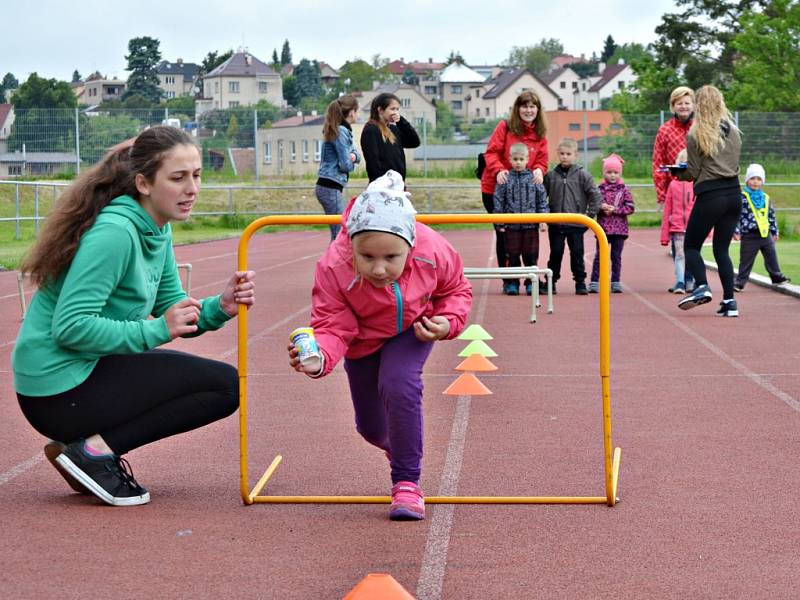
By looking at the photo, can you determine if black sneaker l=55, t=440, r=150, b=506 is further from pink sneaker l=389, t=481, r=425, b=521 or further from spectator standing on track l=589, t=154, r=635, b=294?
spectator standing on track l=589, t=154, r=635, b=294

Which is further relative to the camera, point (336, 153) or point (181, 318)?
point (336, 153)

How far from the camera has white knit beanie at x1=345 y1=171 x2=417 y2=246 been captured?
4.49 meters

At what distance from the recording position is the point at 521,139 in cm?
1345

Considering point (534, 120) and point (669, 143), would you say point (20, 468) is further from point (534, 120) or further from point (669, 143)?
point (669, 143)

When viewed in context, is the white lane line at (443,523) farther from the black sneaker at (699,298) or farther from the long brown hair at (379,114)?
the long brown hair at (379,114)

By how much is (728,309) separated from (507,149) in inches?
117

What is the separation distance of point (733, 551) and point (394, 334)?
142cm

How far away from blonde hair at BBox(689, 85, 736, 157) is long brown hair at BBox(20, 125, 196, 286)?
6799 mm

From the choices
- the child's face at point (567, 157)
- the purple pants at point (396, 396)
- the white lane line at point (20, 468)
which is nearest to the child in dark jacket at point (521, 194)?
the child's face at point (567, 157)

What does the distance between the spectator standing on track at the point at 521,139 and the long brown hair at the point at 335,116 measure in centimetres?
149

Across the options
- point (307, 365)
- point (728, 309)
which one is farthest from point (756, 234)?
point (307, 365)

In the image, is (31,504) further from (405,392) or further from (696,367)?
(696,367)

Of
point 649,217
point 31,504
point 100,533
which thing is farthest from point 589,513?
point 649,217

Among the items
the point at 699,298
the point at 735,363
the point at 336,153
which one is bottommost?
the point at 735,363
